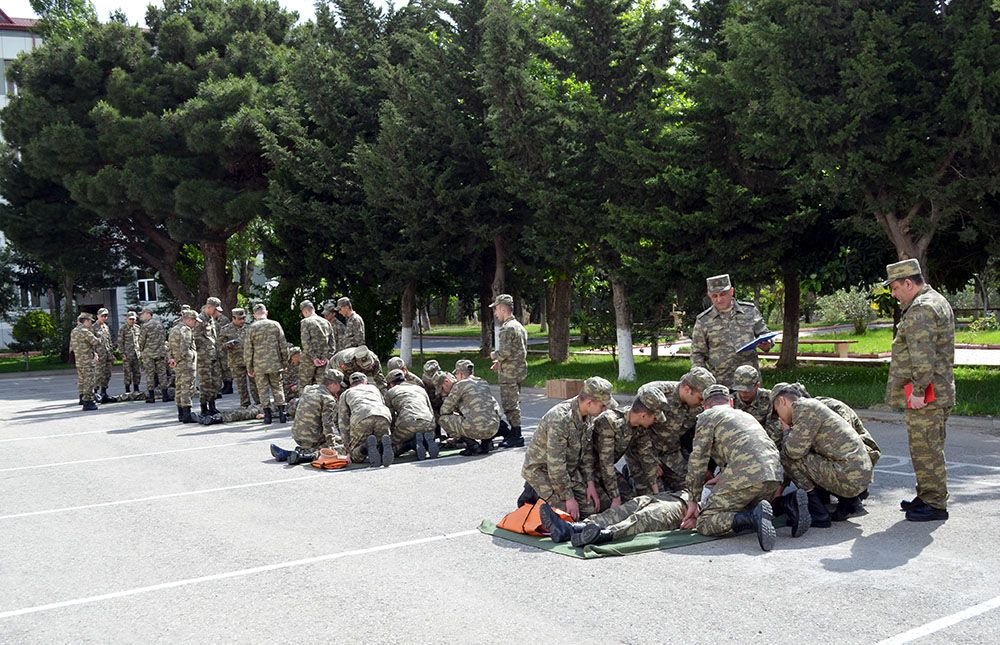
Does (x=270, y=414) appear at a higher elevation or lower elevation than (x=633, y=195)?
lower

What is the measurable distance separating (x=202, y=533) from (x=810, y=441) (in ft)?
17.8

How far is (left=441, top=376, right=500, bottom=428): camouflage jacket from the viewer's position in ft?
40.4

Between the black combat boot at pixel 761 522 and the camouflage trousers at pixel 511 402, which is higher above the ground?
the camouflage trousers at pixel 511 402

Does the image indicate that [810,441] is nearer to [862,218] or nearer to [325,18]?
[862,218]

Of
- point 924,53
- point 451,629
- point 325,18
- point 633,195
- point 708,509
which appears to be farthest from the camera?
point 325,18

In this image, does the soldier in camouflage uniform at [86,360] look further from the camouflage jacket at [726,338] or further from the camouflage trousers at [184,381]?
the camouflage jacket at [726,338]

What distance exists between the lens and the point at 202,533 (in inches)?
347

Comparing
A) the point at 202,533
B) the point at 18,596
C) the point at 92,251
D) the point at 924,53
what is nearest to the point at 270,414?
the point at 202,533

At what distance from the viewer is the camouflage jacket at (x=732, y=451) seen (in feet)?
25.3

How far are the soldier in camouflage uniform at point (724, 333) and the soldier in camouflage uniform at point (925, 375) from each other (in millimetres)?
2626

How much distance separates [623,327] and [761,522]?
1523 cm

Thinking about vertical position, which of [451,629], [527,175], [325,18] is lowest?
[451,629]

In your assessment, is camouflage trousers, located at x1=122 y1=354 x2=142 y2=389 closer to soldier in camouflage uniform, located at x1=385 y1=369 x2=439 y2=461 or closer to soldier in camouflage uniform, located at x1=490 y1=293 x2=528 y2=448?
soldier in camouflage uniform, located at x1=385 y1=369 x2=439 y2=461

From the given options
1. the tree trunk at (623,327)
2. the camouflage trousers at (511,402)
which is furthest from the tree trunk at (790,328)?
the camouflage trousers at (511,402)
